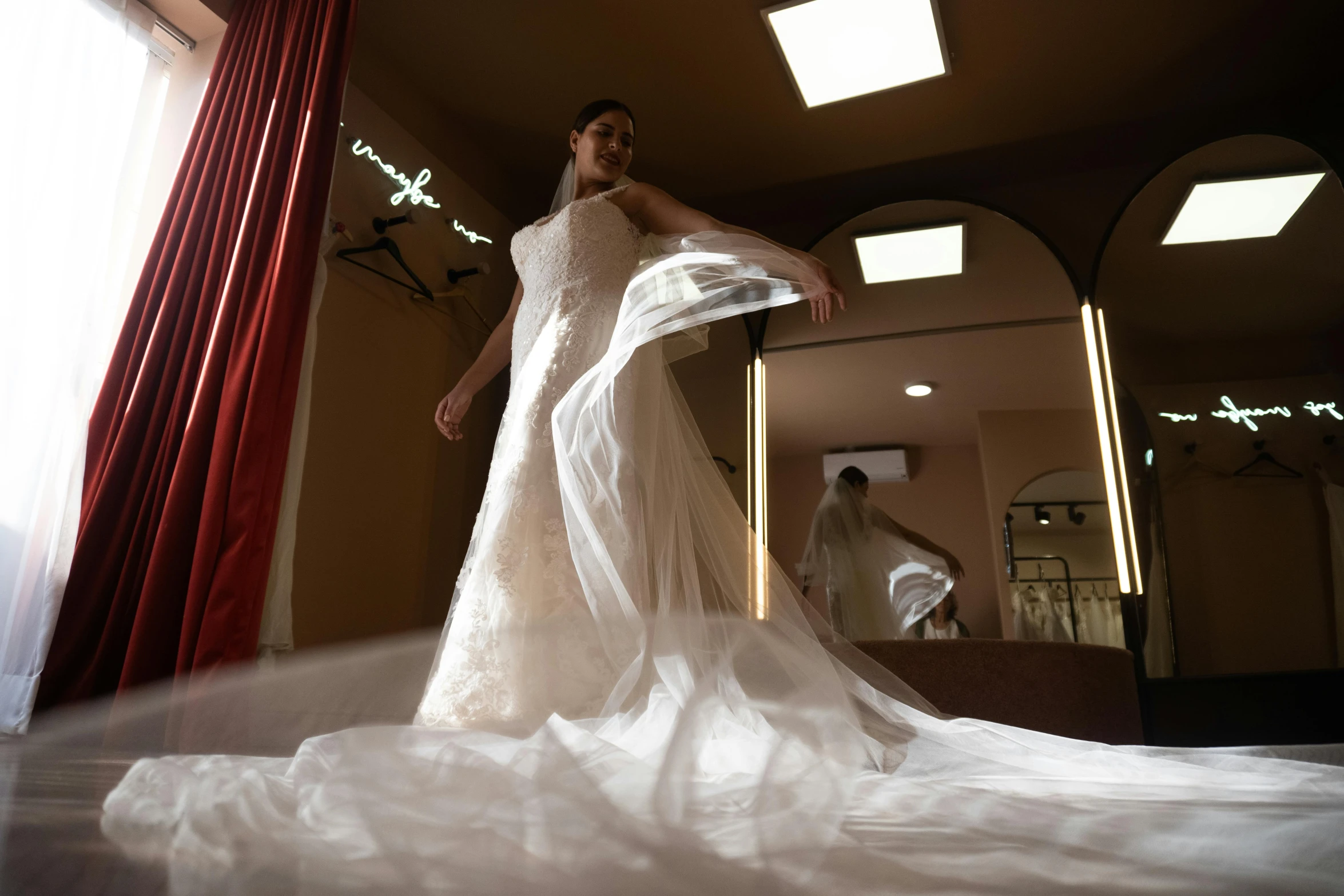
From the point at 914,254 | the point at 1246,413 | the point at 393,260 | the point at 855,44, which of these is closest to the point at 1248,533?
the point at 1246,413

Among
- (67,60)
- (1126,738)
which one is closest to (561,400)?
(67,60)

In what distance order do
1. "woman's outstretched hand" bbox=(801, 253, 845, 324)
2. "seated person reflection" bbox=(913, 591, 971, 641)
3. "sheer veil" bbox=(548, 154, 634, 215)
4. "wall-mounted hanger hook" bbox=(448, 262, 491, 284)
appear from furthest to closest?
"wall-mounted hanger hook" bbox=(448, 262, 491, 284), "seated person reflection" bbox=(913, 591, 971, 641), "sheer veil" bbox=(548, 154, 634, 215), "woman's outstretched hand" bbox=(801, 253, 845, 324)

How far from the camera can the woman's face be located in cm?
200

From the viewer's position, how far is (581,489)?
136cm

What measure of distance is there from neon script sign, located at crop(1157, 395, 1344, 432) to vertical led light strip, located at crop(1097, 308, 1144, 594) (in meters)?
0.16

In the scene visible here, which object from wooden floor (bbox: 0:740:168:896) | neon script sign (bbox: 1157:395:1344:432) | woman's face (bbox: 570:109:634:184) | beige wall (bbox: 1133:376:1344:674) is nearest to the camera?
wooden floor (bbox: 0:740:168:896)

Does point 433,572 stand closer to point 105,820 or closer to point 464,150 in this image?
point 464,150

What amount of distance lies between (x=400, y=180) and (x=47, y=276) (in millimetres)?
1201

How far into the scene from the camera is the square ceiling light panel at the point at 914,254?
2.97m

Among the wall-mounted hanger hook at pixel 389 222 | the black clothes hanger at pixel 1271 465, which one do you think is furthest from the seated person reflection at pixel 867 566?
the wall-mounted hanger hook at pixel 389 222

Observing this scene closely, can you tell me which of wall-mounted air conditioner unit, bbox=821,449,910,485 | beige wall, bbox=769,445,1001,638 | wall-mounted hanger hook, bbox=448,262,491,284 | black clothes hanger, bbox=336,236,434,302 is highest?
wall-mounted hanger hook, bbox=448,262,491,284

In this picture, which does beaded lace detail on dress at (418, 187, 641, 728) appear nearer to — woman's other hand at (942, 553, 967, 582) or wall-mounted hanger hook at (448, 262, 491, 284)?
wall-mounted hanger hook at (448, 262, 491, 284)

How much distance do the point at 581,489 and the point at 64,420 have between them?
1.11 meters

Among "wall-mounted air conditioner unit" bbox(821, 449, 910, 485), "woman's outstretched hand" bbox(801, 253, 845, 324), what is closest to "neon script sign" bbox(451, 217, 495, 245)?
"wall-mounted air conditioner unit" bbox(821, 449, 910, 485)
